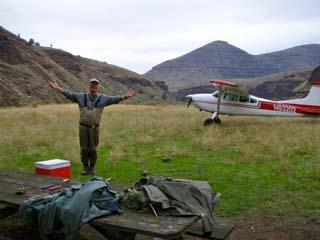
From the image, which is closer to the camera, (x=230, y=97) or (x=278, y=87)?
(x=230, y=97)

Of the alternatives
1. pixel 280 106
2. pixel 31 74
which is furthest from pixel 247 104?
pixel 31 74

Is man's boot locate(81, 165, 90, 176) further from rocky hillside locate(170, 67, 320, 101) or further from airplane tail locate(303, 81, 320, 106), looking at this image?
rocky hillside locate(170, 67, 320, 101)

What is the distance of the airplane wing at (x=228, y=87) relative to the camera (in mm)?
21116

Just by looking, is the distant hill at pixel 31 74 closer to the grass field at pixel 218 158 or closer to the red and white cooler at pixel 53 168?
the grass field at pixel 218 158

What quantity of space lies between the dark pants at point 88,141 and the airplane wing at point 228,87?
1314 centimetres

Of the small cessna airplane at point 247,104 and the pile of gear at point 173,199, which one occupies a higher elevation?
the small cessna airplane at point 247,104

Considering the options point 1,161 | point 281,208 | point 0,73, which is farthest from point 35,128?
point 0,73

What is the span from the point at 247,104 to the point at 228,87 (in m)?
1.36

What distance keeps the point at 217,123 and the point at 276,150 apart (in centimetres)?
840

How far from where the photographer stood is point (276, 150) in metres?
11.9

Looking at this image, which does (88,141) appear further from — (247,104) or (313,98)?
(313,98)

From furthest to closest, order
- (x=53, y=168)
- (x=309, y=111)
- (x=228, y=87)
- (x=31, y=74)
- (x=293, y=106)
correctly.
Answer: (x=31, y=74)
(x=309, y=111)
(x=293, y=106)
(x=228, y=87)
(x=53, y=168)

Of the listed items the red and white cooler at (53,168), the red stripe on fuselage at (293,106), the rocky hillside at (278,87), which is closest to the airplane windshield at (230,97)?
the red stripe on fuselage at (293,106)

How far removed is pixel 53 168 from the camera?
660 cm
